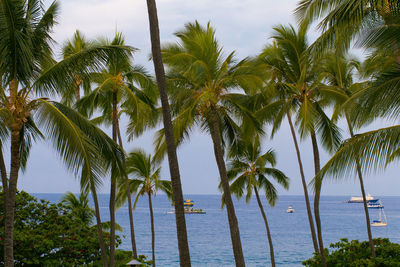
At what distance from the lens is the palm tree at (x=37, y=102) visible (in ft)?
30.0

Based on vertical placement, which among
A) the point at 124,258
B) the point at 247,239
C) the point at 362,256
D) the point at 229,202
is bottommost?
the point at 247,239

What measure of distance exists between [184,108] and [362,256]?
26.4ft

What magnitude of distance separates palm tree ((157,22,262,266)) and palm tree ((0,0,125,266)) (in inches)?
146

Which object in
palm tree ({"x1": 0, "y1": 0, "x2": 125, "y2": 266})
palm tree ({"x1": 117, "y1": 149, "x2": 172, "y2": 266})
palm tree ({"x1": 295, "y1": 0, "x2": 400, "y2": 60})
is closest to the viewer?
palm tree ({"x1": 295, "y1": 0, "x2": 400, "y2": 60})

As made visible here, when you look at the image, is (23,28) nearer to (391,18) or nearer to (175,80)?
(175,80)

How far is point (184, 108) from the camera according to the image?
14.0 meters

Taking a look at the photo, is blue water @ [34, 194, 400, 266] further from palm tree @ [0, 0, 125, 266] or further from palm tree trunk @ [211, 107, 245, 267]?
palm tree @ [0, 0, 125, 266]

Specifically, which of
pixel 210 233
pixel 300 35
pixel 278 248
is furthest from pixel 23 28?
pixel 210 233

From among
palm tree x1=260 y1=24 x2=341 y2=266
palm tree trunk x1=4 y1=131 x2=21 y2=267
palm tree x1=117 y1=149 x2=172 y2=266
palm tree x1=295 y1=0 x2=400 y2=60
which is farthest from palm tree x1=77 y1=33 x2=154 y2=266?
palm tree x1=295 y1=0 x2=400 y2=60

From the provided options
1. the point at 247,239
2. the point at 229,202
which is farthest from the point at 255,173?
the point at 247,239

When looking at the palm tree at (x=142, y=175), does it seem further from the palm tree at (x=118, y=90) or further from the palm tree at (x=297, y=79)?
the palm tree at (x=297, y=79)

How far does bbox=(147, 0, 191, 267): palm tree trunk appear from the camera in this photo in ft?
27.3

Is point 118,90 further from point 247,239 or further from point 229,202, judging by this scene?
point 247,239

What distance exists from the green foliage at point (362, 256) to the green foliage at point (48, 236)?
791cm
